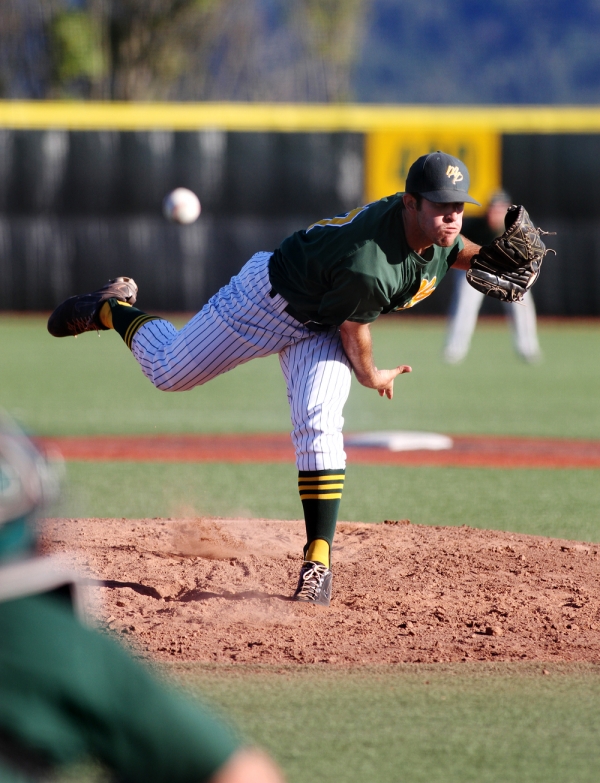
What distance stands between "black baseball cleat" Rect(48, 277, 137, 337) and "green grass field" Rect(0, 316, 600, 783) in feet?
2.59

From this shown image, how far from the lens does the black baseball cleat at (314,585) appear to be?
12.0ft

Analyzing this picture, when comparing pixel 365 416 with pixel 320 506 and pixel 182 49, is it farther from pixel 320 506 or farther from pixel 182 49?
pixel 182 49

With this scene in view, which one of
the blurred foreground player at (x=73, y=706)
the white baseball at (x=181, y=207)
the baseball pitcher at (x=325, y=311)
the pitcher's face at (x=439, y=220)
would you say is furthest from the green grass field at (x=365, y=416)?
the white baseball at (x=181, y=207)

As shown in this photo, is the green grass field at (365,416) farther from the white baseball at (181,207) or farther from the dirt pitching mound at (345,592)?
the white baseball at (181,207)

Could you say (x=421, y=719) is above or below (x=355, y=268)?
below

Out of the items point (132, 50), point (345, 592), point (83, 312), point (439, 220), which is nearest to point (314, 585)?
point (345, 592)

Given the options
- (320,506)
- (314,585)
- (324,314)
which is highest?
(324,314)

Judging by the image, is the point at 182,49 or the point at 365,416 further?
the point at 182,49

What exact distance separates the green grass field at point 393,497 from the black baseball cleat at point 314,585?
1.97 feet

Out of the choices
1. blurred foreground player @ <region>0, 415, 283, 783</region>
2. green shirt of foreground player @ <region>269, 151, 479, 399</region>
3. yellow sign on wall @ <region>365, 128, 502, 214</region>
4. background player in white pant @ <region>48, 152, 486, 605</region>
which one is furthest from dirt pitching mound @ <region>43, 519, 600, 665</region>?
yellow sign on wall @ <region>365, 128, 502, 214</region>

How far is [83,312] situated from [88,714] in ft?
11.2

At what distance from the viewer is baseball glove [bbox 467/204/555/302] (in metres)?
3.90

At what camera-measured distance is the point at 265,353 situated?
12.9ft

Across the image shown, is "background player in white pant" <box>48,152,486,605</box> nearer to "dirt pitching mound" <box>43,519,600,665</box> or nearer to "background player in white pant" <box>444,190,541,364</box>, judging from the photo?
A: "dirt pitching mound" <box>43,519,600,665</box>
